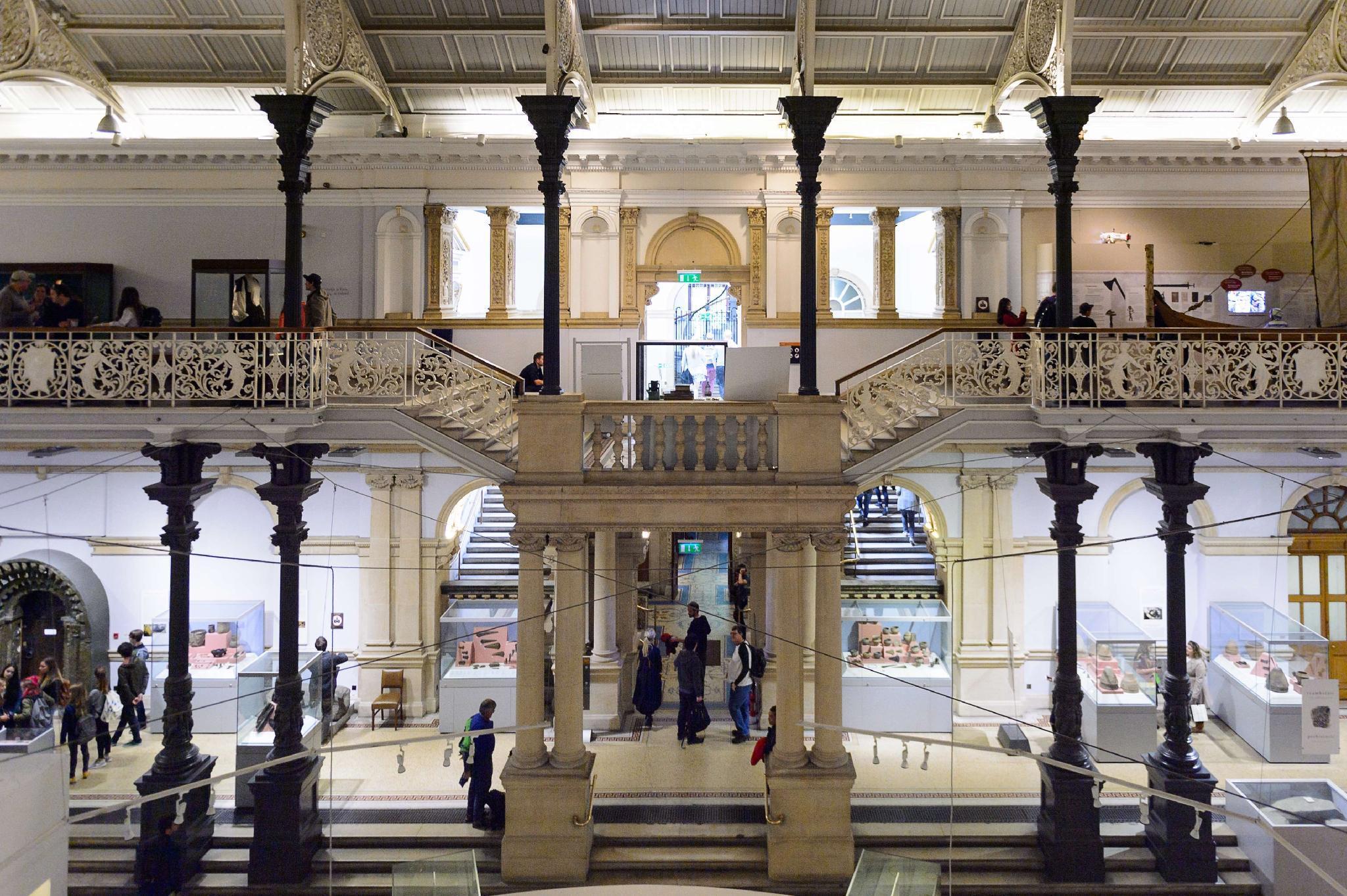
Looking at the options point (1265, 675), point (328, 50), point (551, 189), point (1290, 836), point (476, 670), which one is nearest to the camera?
point (1290, 836)

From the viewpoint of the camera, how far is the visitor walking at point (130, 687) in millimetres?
12812

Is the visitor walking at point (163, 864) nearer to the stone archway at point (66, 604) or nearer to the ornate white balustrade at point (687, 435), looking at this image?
the ornate white balustrade at point (687, 435)

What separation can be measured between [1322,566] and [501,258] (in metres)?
13.2

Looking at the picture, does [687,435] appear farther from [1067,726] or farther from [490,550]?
[490,550]

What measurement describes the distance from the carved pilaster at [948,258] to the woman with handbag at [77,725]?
41.8 ft

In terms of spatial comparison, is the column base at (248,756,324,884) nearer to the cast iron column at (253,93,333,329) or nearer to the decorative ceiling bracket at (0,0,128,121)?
the cast iron column at (253,93,333,329)

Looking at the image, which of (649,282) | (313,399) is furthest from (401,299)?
(313,399)

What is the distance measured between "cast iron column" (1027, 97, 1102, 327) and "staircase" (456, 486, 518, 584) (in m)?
8.25

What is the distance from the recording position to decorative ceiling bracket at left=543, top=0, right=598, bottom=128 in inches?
401

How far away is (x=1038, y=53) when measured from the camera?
12.7m

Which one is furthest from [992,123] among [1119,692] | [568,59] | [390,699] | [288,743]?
[288,743]

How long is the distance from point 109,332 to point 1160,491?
1068 cm

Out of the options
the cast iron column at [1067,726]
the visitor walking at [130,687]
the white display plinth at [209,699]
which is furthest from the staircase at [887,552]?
the visitor walking at [130,687]

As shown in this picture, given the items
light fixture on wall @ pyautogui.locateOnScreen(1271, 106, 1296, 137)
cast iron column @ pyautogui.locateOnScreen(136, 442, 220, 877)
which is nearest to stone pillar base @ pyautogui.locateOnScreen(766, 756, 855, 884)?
cast iron column @ pyautogui.locateOnScreen(136, 442, 220, 877)
